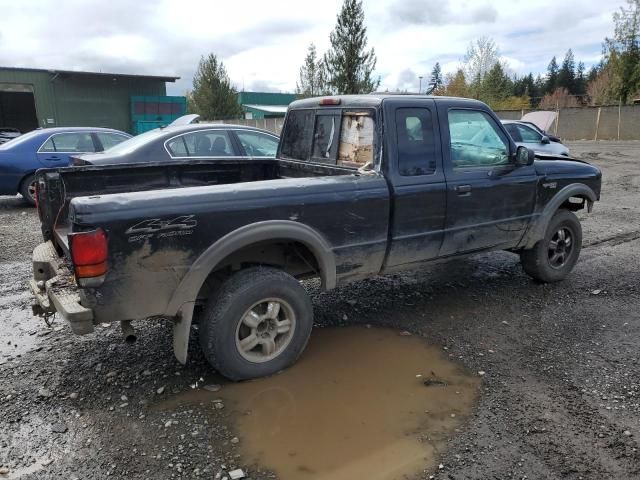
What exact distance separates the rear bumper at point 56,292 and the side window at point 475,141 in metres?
3.10

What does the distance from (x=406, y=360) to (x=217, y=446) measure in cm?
162

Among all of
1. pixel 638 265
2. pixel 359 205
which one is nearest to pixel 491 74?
pixel 638 265

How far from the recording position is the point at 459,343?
13.6 ft

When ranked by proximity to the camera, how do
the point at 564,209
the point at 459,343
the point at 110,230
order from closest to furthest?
1. the point at 110,230
2. the point at 459,343
3. the point at 564,209

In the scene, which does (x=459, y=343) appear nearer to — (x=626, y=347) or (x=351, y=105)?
(x=626, y=347)

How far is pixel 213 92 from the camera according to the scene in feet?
125

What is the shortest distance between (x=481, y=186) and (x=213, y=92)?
120 ft

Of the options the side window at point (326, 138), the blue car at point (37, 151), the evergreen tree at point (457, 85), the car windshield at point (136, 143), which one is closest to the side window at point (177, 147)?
the car windshield at point (136, 143)

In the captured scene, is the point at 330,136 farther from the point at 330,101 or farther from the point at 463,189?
the point at 463,189

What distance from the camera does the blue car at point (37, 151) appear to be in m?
9.52

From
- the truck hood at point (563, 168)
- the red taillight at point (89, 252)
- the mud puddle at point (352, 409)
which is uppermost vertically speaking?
the truck hood at point (563, 168)

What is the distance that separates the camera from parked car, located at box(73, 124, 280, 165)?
Result: 7.51 m

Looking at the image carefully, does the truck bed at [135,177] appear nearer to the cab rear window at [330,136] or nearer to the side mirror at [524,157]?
the cab rear window at [330,136]

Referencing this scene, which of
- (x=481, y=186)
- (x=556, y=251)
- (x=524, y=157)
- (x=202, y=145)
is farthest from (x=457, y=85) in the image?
(x=481, y=186)
